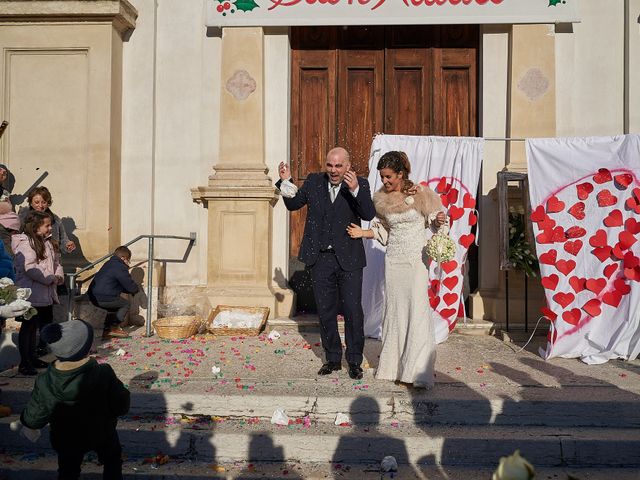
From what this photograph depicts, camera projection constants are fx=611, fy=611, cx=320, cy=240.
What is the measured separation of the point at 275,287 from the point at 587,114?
4.37m

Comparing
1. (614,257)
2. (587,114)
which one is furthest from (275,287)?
(587,114)

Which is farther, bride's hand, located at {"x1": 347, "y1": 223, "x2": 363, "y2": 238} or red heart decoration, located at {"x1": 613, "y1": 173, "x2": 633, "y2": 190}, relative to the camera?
red heart decoration, located at {"x1": 613, "y1": 173, "x2": 633, "y2": 190}

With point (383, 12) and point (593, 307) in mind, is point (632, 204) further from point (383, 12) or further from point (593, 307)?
point (383, 12)

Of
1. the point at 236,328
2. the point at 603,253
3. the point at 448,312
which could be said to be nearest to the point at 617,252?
the point at 603,253

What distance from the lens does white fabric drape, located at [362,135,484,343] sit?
6.52 metres

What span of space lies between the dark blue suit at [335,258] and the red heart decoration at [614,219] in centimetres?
253

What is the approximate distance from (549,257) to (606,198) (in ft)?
2.58

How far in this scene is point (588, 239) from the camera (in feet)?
19.6

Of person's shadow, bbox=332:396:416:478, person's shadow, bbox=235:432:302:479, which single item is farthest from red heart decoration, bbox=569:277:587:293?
person's shadow, bbox=235:432:302:479

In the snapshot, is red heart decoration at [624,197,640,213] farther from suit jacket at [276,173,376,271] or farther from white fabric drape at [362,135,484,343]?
suit jacket at [276,173,376,271]

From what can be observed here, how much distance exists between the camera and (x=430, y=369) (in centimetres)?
461

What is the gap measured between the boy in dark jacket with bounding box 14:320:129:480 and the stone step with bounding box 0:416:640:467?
0.85 metres

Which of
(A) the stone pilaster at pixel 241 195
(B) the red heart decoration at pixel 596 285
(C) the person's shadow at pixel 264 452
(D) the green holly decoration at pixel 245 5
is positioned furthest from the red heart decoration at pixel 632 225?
(D) the green holly decoration at pixel 245 5

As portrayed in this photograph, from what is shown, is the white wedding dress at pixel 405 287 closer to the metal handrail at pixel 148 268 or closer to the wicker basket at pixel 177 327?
the wicker basket at pixel 177 327
